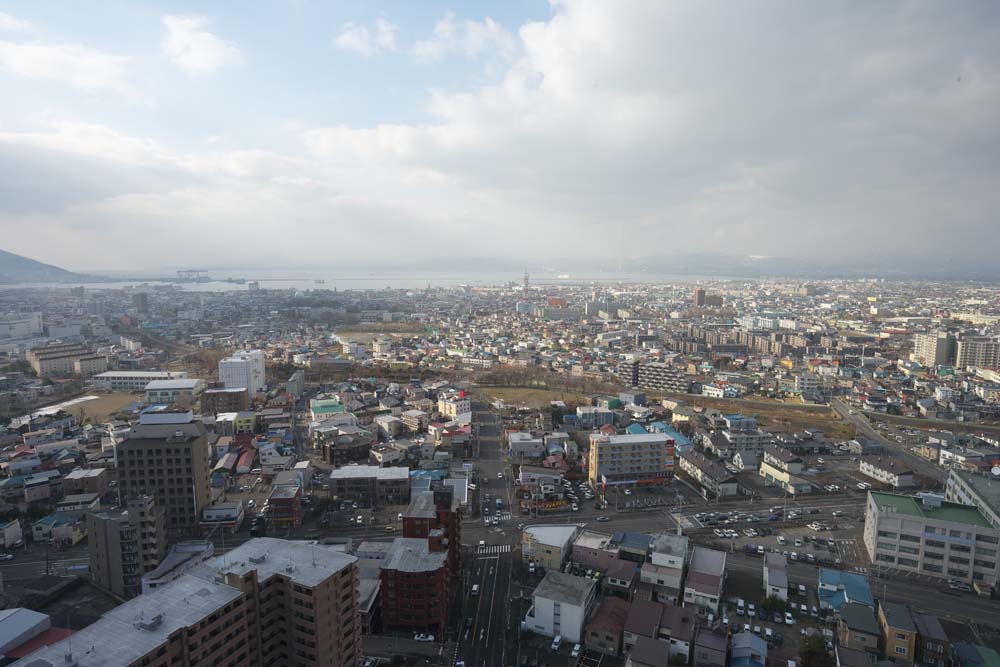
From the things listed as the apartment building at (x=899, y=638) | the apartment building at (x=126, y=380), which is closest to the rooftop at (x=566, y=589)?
the apartment building at (x=899, y=638)

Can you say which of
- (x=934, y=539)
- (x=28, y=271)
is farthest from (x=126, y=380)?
(x=28, y=271)

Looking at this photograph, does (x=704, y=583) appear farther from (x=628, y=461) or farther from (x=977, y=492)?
(x=977, y=492)

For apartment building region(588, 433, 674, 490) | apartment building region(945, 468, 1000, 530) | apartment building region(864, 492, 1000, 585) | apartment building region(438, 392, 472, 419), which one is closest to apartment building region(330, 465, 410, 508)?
apartment building region(588, 433, 674, 490)

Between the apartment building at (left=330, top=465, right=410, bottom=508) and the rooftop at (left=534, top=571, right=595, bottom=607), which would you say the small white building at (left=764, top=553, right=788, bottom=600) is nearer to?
the rooftop at (left=534, top=571, right=595, bottom=607)

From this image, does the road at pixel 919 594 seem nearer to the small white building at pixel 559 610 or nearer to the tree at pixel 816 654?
the tree at pixel 816 654

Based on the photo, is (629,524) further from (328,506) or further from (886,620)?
(328,506)

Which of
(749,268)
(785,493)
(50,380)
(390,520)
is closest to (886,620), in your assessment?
(785,493)

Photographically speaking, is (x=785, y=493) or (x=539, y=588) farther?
(x=785, y=493)
